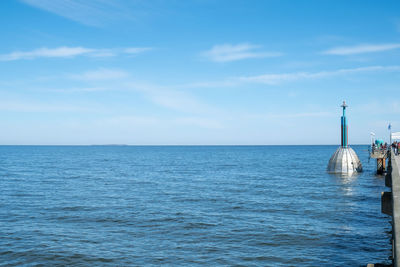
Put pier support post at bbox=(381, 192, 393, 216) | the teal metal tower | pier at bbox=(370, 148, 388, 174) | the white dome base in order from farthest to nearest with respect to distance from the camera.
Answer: the teal metal tower → the white dome base → pier at bbox=(370, 148, 388, 174) → pier support post at bbox=(381, 192, 393, 216)

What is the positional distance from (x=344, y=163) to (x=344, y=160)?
520mm

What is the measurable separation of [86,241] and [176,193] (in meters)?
18.4

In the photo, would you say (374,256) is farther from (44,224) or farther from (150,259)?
(44,224)

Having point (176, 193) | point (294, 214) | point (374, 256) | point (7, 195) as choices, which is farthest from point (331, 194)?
point (7, 195)

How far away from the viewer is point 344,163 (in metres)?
55.3

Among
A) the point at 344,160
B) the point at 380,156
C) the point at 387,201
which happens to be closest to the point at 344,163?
the point at 344,160

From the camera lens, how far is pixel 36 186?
43.3m

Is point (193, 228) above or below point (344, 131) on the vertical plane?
below

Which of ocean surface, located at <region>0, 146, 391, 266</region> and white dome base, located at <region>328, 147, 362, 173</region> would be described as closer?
ocean surface, located at <region>0, 146, 391, 266</region>

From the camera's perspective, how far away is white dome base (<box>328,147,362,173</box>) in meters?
55.2

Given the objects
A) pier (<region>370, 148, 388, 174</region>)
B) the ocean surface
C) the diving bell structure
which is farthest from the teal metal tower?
the ocean surface

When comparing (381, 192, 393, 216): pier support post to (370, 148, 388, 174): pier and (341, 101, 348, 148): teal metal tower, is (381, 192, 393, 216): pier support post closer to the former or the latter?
(370, 148, 388, 174): pier

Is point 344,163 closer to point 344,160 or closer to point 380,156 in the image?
point 344,160

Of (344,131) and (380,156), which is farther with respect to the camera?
(344,131)
